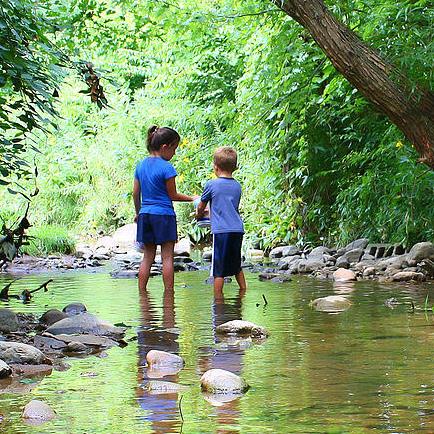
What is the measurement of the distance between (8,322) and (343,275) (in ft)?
16.0

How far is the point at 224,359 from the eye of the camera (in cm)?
476

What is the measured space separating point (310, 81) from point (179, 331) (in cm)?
559

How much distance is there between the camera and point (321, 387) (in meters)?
3.98

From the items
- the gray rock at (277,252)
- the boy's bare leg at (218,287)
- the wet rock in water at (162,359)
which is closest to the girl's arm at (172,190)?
the boy's bare leg at (218,287)

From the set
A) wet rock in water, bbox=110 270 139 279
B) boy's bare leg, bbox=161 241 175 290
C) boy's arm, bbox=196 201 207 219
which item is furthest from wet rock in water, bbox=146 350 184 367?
wet rock in water, bbox=110 270 139 279

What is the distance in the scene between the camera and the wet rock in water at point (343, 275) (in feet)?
32.0

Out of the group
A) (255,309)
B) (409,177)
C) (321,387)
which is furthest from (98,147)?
(321,387)

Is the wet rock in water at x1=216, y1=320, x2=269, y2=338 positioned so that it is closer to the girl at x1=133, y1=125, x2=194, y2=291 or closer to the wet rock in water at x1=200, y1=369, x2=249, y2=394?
the wet rock in water at x1=200, y1=369, x2=249, y2=394

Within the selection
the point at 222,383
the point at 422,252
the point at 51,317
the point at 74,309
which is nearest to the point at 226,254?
the point at 74,309

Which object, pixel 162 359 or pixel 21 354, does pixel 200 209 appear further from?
pixel 21 354

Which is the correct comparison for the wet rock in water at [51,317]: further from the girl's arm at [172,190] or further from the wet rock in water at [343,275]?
the wet rock in water at [343,275]

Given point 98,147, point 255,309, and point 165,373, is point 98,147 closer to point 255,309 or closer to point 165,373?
point 255,309

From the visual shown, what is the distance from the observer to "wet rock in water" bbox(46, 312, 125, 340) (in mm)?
5637

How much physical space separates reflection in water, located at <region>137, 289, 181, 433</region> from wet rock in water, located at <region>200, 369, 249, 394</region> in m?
0.14
